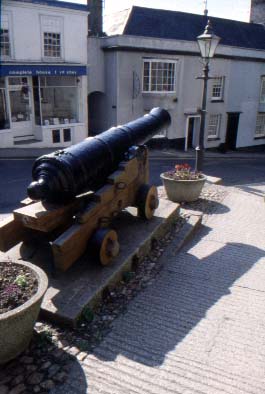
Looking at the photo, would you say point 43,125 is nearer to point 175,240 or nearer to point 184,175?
point 184,175

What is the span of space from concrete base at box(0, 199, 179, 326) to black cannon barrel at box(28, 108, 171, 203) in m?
0.94

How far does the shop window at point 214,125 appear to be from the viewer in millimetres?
25750

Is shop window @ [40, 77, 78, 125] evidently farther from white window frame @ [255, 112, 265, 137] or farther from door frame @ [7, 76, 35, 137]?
white window frame @ [255, 112, 265, 137]

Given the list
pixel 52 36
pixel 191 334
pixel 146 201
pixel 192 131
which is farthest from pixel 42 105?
pixel 191 334

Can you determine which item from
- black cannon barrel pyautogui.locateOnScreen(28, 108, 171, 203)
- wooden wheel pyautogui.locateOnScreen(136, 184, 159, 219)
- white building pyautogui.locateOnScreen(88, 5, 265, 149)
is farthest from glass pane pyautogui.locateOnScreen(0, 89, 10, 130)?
wooden wheel pyautogui.locateOnScreen(136, 184, 159, 219)

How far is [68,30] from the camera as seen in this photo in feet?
60.3

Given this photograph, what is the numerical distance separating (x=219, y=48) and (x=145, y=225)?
20.8 metres

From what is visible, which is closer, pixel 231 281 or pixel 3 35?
pixel 231 281

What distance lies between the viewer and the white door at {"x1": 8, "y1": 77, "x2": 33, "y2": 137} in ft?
60.4

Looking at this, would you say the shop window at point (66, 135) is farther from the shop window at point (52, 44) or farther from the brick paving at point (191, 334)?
the brick paving at point (191, 334)

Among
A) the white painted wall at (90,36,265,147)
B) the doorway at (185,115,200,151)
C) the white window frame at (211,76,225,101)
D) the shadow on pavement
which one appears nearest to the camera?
the shadow on pavement

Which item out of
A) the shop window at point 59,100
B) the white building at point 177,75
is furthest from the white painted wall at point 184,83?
the shop window at point 59,100

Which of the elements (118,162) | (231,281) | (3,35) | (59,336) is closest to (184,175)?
(118,162)

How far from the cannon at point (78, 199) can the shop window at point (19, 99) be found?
1391 cm
